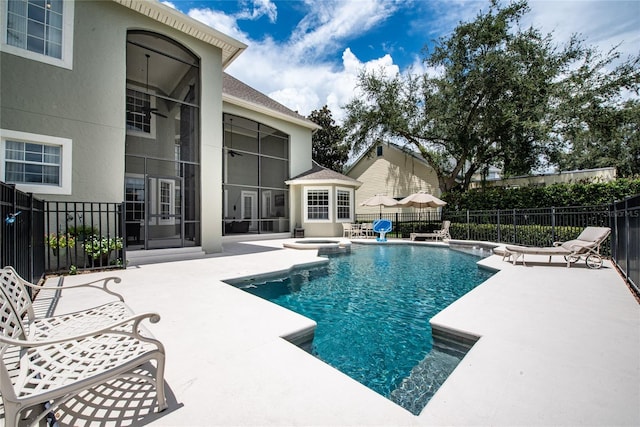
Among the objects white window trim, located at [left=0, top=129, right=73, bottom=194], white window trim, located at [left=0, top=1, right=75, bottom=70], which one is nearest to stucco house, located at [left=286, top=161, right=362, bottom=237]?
white window trim, located at [left=0, top=129, right=73, bottom=194]

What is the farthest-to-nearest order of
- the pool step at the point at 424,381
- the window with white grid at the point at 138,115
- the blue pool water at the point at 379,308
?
the window with white grid at the point at 138,115 → the blue pool water at the point at 379,308 → the pool step at the point at 424,381

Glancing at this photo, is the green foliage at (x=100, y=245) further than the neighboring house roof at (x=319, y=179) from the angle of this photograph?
No

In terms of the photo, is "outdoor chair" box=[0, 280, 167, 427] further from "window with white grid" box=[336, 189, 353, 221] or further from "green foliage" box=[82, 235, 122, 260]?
"window with white grid" box=[336, 189, 353, 221]

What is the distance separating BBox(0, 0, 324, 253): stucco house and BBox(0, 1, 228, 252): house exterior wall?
0.02 metres

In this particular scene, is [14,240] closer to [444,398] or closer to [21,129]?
[21,129]

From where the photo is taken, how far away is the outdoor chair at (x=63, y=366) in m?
1.36

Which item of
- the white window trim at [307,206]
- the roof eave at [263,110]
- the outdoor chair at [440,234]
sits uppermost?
A: the roof eave at [263,110]

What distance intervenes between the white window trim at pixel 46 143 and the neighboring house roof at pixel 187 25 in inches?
166

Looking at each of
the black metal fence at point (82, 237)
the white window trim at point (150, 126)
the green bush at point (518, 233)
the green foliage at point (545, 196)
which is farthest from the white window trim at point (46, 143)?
the green foliage at point (545, 196)

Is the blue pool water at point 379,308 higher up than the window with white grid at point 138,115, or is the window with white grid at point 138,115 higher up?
the window with white grid at point 138,115

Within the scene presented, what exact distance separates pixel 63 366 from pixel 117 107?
330 inches

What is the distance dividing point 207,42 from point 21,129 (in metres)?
5.86

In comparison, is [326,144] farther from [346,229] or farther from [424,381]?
[424,381]

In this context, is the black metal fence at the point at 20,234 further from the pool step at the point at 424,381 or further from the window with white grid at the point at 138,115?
the window with white grid at the point at 138,115
